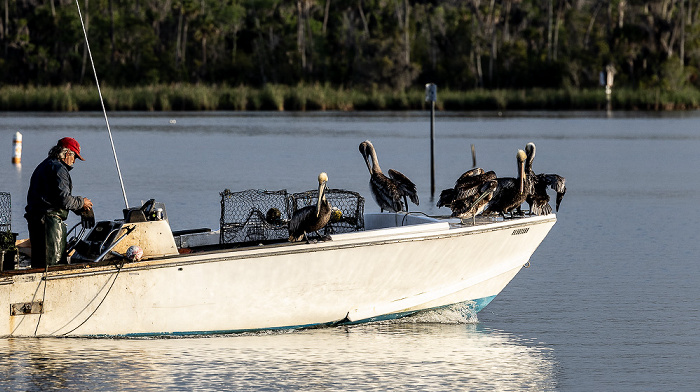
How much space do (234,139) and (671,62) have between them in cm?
3705

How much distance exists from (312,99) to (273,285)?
53.0 meters

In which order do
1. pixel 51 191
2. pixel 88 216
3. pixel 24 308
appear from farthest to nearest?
1. pixel 88 216
2. pixel 51 191
3. pixel 24 308

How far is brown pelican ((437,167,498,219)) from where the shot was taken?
10977mm

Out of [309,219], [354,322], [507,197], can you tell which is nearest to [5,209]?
[309,219]

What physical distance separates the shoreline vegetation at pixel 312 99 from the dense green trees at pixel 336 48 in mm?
3685

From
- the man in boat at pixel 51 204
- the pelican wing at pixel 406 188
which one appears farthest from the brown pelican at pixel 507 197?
the man in boat at pixel 51 204

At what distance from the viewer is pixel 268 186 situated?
75.4 feet

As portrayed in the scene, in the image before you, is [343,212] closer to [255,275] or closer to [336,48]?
[255,275]

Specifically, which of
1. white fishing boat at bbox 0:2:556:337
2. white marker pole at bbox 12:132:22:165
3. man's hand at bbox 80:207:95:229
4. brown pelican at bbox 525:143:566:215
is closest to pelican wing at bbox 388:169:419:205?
white fishing boat at bbox 0:2:556:337

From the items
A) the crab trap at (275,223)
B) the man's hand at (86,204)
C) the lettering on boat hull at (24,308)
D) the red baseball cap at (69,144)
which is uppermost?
the red baseball cap at (69,144)

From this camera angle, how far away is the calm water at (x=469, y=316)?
8852 mm

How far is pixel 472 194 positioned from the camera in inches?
436

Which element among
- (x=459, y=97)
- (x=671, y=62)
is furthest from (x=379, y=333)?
(x=671, y=62)

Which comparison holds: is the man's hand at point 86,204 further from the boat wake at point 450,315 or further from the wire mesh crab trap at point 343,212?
the boat wake at point 450,315
